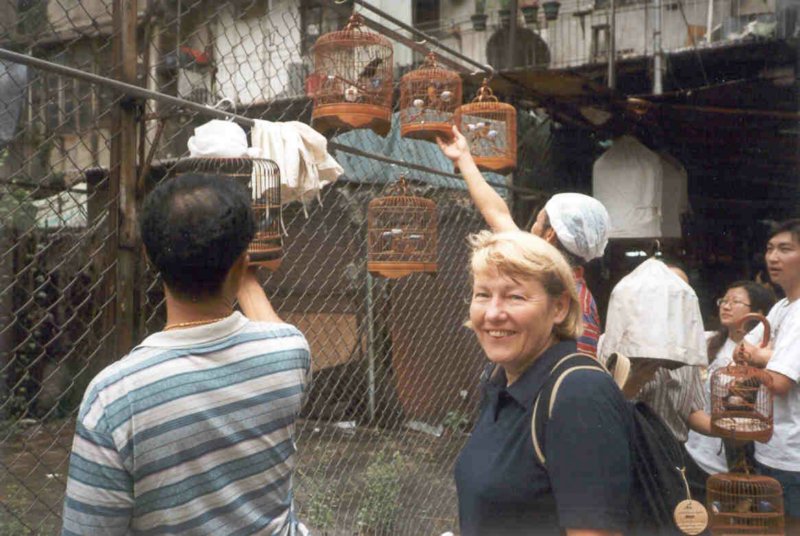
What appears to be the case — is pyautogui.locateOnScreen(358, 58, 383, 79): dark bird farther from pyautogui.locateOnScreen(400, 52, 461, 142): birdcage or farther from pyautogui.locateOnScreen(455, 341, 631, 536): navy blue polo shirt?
pyautogui.locateOnScreen(455, 341, 631, 536): navy blue polo shirt

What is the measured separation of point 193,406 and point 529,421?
0.74m

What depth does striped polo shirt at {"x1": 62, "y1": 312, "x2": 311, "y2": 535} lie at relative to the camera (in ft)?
4.89

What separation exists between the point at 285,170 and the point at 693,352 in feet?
5.81

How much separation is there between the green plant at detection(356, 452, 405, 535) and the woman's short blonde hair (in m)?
3.53

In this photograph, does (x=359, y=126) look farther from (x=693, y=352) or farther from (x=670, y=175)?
(x=670, y=175)

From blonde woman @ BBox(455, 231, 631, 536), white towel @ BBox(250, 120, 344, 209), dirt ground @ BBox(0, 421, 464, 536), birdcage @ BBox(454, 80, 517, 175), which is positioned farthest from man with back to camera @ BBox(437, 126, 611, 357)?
birdcage @ BBox(454, 80, 517, 175)

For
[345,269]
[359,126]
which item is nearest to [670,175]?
[345,269]

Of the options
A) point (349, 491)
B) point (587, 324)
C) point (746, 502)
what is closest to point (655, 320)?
point (587, 324)

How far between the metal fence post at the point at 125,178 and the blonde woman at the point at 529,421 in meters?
1.41

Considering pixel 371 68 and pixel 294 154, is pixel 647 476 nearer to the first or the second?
pixel 294 154

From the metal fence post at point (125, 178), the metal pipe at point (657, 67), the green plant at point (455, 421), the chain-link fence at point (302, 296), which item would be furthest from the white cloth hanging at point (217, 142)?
the metal pipe at point (657, 67)

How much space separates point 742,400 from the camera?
4.16 metres

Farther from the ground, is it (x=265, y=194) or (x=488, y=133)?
(x=488, y=133)

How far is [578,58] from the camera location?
1406cm
